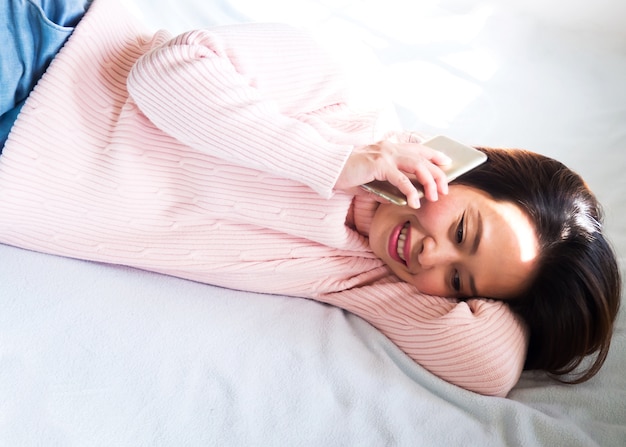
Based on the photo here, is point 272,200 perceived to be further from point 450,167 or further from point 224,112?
point 450,167

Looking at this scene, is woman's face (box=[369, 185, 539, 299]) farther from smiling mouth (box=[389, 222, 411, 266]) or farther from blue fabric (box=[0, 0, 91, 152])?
blue fabric (box=[0, 0, 91, 152])

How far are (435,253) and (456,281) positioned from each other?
84 millimetres

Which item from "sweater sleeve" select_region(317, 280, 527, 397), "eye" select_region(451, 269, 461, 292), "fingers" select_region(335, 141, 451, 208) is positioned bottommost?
"sweater sleeve" select_region(317, 280, 527, 397)

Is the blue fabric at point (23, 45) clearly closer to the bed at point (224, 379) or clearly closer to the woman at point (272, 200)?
the woman at point (272, 200)

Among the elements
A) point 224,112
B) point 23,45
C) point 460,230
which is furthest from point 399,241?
point 23,45

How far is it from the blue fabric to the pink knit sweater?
0.09 ft

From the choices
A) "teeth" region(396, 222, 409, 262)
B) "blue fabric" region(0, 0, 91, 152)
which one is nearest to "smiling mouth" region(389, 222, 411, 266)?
"teeth" region(396, 222, 409, 262)

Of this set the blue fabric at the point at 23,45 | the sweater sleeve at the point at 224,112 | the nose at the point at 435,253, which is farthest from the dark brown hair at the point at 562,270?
the blue fabric at the point at 23,45

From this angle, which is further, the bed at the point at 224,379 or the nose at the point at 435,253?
the nose at the point at 435,253

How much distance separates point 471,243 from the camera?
0.94 metres

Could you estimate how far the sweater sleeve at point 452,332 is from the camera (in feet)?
3.06

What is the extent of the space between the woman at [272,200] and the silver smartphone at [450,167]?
0.02 meters

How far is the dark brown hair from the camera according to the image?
0.96m

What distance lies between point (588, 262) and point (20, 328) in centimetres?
84
